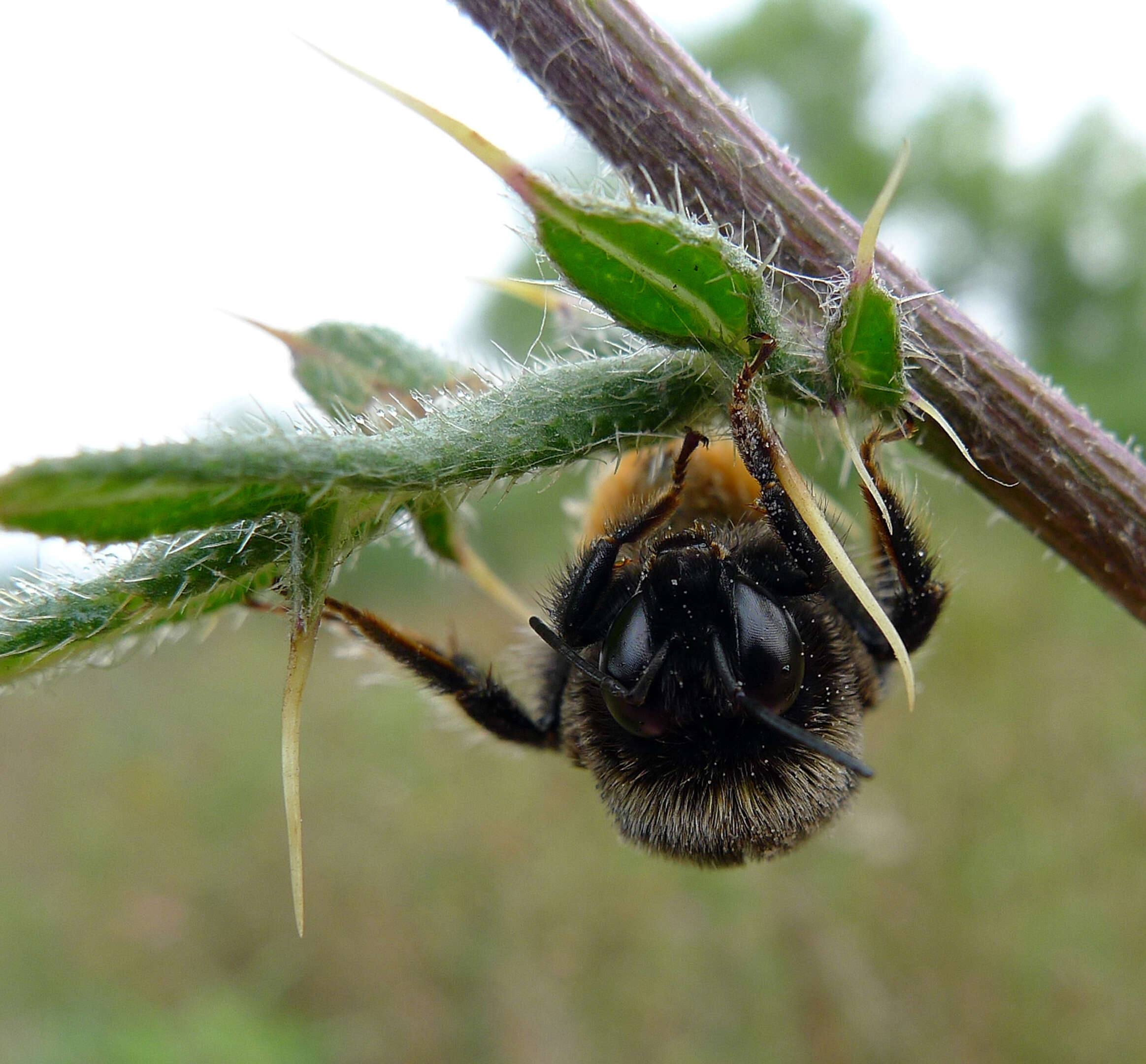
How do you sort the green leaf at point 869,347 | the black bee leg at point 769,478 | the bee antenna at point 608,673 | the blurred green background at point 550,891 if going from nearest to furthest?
the green leaf at point 869,347 < the black bee leg at point 769,478 < the bee antenna at point 608,673 < the blurred green background at point 550,891

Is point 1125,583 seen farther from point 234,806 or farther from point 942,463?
point 234,806

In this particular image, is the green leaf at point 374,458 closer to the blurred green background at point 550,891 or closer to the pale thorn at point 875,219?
the pale thorn at point 875,219

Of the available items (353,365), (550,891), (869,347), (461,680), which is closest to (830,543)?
(869,347)

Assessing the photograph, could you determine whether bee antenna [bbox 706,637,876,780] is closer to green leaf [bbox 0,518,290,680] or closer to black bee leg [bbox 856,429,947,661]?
black bee leg [bbox 856,429,947,661]

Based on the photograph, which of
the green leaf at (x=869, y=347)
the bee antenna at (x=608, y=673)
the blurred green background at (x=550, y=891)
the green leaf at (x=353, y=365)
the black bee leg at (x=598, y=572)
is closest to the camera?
the green leaf at (x=869, y=347)

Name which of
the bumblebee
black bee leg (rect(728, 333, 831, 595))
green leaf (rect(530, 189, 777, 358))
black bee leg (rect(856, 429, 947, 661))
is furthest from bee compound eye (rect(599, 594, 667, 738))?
green leaf (rect(530, 189, 777, 358))

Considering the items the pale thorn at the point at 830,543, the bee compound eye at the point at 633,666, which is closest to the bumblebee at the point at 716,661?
the bee compound eye at the point at 633,666

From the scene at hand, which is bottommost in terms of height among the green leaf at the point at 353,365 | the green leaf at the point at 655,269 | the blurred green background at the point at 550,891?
the blurred green background at the point at 550,891
